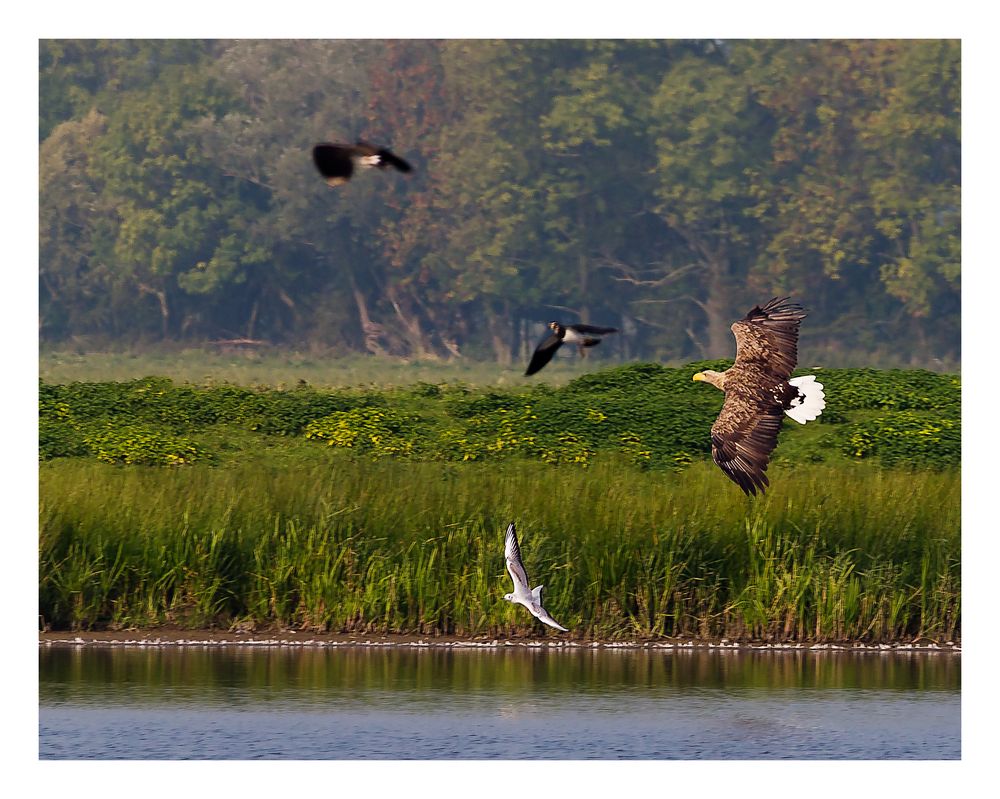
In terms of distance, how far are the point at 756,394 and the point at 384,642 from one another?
371 centimetres

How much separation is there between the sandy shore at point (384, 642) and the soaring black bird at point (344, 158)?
3.98 m

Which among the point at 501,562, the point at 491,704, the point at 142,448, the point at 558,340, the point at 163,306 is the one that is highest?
the point at 163,306

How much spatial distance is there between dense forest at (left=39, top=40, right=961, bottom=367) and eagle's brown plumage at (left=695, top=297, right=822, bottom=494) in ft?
95.1

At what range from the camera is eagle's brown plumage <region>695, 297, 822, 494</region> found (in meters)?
13.9

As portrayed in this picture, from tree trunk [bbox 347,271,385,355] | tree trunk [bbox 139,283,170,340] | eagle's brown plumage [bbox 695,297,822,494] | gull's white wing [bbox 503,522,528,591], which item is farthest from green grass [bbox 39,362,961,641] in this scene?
tree trunk [bbox 139,283,170,340]

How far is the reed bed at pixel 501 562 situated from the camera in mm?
15664

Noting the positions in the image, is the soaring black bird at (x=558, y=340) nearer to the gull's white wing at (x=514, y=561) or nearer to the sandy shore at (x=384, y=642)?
the gull's white wing at (x=514, y=561)

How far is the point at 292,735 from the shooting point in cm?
1271

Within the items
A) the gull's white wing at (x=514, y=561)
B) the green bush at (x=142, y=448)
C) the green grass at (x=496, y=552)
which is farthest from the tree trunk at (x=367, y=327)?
the gull's white wing at (x=514, y=561)

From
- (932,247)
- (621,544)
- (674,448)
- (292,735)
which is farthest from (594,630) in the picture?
(932,247)

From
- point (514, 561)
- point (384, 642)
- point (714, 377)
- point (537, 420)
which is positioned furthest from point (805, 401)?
point (537, 420)

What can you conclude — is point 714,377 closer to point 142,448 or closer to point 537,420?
point 537,420

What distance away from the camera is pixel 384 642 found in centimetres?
1554

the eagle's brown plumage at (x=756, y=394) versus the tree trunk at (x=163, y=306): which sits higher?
the tree trunk at (x=163, y=306)
